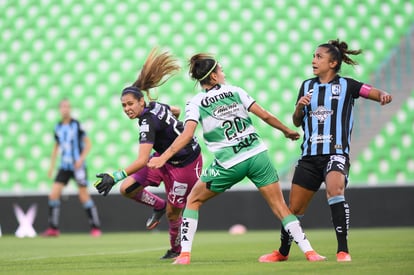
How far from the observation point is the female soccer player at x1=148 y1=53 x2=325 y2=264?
21.1 ft

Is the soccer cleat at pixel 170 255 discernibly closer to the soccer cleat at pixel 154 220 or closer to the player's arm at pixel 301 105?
the soccer cleat at pixel 154 220

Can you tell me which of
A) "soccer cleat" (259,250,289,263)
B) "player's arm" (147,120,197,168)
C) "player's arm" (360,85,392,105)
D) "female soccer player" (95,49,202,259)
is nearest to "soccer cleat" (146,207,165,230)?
"female soccer player" (95,49,202,259)

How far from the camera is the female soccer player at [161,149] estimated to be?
716cm

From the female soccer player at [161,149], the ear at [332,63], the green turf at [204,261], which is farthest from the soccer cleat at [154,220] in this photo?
the ear at [332,63]

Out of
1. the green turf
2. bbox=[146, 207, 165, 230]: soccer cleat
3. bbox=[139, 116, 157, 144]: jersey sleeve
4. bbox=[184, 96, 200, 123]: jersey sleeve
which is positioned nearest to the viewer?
the green turf

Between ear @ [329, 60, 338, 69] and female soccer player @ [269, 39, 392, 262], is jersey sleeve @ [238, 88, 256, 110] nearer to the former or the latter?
female soccer player @ [269, 39, 392, 262]

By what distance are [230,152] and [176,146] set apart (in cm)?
45

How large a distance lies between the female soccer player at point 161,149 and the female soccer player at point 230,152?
0.56 m

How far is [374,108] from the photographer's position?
1653cm

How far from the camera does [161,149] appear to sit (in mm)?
7547

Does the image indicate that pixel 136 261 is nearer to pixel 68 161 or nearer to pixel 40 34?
pixel 68 161

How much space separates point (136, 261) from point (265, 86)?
34.1 feet

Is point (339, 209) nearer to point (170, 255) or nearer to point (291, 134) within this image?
point (291, 134)

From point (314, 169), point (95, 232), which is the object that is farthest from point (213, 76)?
point (95, 232)
